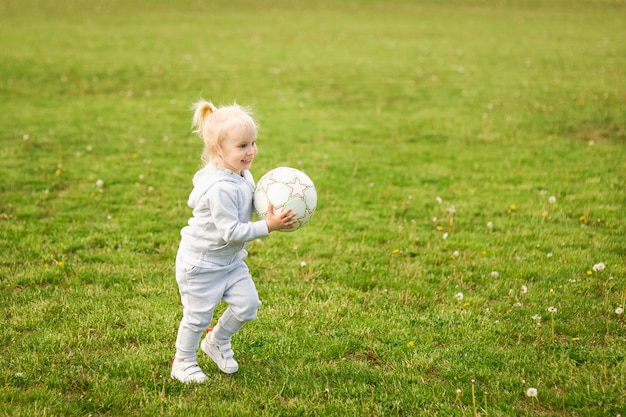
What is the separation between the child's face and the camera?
4625 mm

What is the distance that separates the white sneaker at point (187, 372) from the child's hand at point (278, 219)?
1360 mm

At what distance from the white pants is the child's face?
2.57ft

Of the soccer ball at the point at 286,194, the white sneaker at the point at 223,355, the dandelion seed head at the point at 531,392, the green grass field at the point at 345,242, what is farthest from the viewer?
the white sneaker at the point at 223,355

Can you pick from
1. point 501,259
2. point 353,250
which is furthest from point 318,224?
point 501,259

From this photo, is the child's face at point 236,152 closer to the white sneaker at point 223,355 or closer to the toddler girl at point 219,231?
the toddler girl at point 219,231

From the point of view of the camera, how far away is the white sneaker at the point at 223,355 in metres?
5.07

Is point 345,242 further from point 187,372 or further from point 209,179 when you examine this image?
point 209,179

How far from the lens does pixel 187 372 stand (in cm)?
493

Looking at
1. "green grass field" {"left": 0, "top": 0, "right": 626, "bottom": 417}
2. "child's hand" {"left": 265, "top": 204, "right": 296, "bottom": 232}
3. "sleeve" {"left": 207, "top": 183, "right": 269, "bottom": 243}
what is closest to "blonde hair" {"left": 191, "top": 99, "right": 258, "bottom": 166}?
"sleeve" {"left": 207, "top": 183, "right": 269, "bottom": 243}

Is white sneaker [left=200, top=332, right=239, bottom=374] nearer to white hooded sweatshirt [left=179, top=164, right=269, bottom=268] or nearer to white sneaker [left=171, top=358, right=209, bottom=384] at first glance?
white sneaker [left=171, top=358, right=209, bottom=384]

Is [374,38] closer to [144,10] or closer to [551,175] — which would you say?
[144,10]

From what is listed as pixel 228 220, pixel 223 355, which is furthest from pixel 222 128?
pixel 223 355

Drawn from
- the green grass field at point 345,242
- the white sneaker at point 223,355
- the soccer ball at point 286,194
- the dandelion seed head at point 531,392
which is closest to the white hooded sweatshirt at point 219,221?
the soccer ball at point 286,194

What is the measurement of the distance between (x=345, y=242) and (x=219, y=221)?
3.57 metres
